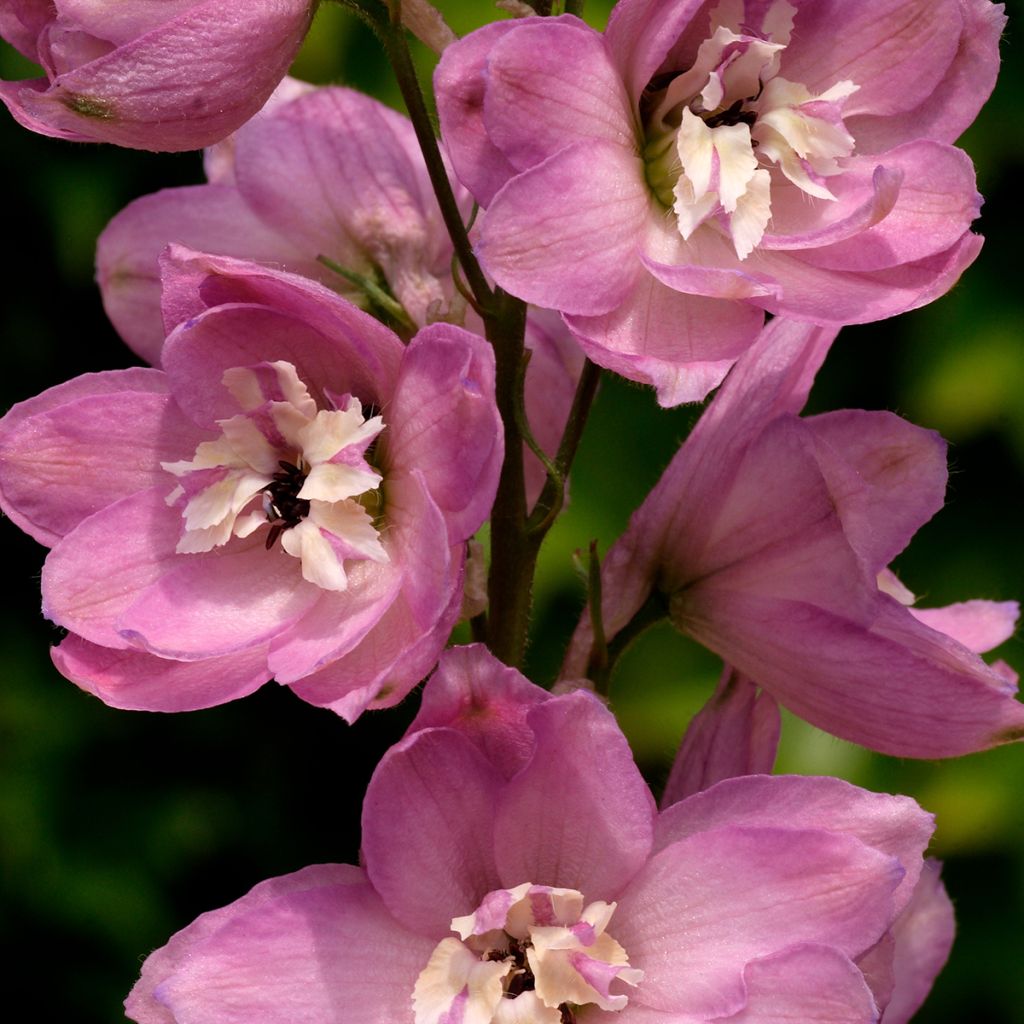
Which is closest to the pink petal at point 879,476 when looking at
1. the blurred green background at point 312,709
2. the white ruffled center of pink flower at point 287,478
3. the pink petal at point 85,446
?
the white ruffled center of pink flower at point 287,478

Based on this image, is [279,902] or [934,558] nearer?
[279,902]

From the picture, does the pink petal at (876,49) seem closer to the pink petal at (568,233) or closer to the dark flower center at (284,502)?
the pink petal at (568,233)

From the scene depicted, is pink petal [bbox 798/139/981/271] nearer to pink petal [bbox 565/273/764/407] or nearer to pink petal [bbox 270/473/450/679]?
pink petal [bbox 565/273/764/407]

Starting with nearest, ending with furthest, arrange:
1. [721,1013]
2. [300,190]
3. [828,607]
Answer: [721,1013], [828,607], [300,190]

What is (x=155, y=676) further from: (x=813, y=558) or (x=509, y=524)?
(x=813, y=558)

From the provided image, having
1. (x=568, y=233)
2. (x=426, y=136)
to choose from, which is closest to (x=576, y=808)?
(x=568, y=233)

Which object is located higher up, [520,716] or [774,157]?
[774,157]

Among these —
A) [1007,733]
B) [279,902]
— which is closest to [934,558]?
[1007,733]

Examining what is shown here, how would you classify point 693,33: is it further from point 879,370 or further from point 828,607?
point 879,370
